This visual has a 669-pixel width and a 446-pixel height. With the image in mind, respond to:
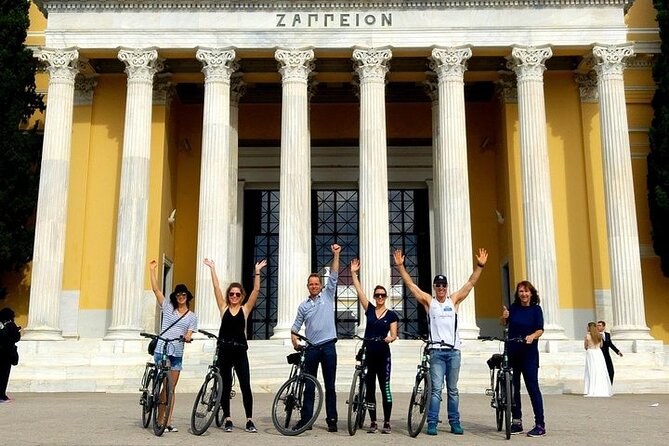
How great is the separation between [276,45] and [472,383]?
12.7m

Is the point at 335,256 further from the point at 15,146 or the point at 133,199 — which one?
the point at 15,146

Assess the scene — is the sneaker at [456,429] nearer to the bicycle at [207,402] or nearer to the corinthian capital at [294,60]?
the bicycle at [207,402]

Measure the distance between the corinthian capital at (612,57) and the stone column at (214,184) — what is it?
39.8 ft

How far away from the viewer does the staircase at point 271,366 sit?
60.2ft

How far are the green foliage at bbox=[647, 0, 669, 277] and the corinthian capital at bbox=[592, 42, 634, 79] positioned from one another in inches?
96.0

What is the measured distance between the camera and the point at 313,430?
9461 mm

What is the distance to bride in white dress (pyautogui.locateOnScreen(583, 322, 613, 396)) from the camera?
16.5 meters

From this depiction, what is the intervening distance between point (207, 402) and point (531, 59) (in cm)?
1820

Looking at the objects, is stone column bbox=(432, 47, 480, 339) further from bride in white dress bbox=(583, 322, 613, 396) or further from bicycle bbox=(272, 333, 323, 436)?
bicycle bbox=(272, 333, 323, 436)

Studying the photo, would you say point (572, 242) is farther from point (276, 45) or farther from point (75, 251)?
point (75, 251)

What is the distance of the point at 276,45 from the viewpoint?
2366cm

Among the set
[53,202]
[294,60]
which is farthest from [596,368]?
[53,202]

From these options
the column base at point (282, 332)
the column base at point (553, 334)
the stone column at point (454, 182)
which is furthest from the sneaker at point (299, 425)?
the column base at point (553, 334)

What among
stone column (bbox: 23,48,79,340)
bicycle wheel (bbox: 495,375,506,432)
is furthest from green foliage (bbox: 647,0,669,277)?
stone column (bbox: 23,48,79,340)
